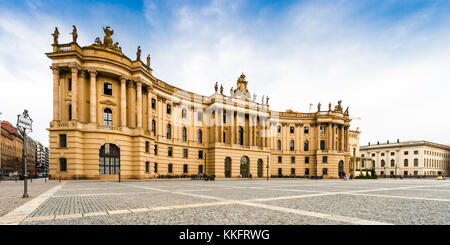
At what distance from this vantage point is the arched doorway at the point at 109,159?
105 feet

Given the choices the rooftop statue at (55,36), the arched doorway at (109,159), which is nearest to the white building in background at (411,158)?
the arched doorway at (109,159)

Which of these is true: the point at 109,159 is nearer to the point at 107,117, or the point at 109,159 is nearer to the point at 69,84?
the point at 107,117

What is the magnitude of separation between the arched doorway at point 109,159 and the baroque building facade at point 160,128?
4.8 inches

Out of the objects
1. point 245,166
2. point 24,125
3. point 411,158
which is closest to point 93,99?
point 24,125

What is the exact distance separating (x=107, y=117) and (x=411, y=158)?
110 meters

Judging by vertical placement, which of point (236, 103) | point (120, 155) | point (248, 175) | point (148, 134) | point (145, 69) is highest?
point (145, 69)

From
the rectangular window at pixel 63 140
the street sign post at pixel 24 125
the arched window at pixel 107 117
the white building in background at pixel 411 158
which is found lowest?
the white building in background at pixel 411 158

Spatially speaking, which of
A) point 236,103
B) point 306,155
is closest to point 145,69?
point 236,103

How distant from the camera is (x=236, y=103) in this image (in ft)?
169

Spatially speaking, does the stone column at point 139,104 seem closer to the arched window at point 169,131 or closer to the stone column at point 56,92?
the arched window at point 169,131

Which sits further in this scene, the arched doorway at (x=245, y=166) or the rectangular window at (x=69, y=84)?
the arched doorway at (x=245, y=166)

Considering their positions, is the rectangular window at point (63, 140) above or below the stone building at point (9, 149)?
above
